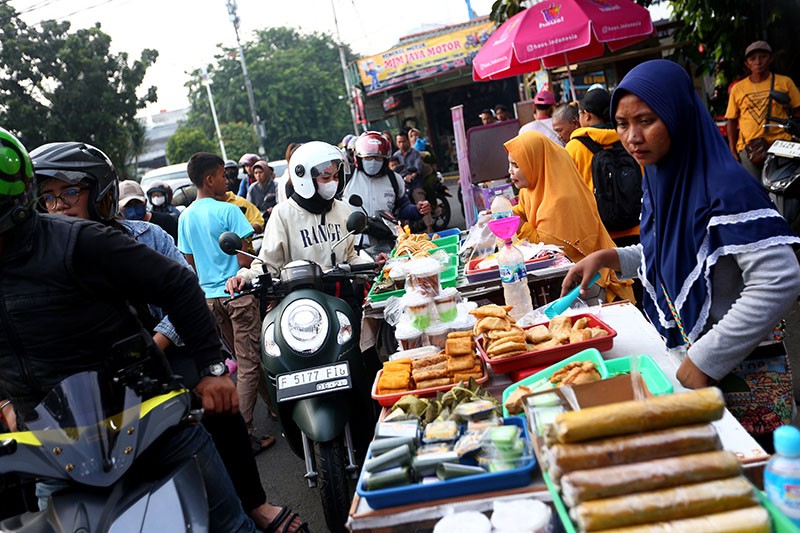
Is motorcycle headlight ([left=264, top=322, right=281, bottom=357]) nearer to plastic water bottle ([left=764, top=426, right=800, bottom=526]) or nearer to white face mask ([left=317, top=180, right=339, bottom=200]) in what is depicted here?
white face mask ([left=317, top=180, right=339, bottom=200])

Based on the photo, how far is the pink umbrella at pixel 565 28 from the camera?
24.9 ft

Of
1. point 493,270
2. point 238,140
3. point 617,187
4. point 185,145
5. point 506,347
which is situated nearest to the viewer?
point 506,347

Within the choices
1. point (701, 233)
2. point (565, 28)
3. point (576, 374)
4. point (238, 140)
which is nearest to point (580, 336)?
point (576, 374)

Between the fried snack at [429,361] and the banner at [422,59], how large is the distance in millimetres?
24205

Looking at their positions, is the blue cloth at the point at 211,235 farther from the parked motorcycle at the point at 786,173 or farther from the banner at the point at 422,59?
the banner at the point at 422,59

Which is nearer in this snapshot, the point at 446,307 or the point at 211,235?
the point at 446,307

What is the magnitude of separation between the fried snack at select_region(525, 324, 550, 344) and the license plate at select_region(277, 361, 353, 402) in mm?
1035

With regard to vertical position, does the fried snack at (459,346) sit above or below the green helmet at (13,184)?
below

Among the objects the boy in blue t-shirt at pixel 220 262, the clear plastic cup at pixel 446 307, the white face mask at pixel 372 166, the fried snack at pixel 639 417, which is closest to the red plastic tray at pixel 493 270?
the clear plastic cup at pixel 446 307

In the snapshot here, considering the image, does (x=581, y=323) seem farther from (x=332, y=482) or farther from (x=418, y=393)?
(x=332, y=482)

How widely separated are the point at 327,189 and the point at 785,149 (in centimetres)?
490

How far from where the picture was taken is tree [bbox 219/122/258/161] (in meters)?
44.4

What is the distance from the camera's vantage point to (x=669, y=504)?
4.69 ft

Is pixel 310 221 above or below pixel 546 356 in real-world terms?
above
